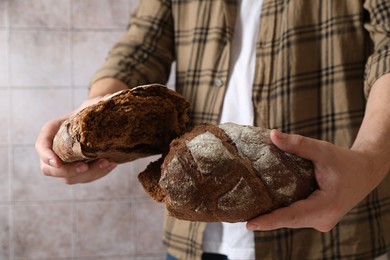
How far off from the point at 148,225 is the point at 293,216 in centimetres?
178

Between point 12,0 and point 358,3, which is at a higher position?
point 358,3

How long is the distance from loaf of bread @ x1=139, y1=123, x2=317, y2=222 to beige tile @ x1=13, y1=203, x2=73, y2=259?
1.74 m

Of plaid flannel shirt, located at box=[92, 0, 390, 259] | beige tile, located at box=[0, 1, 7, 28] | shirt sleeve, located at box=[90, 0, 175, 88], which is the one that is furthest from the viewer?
beige tile, located at box=[0, 1, 7, 28]

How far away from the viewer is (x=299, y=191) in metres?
0.75

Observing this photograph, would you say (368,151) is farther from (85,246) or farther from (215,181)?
(85,246)

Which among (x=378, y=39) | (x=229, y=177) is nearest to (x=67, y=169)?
(x=229, y=177)

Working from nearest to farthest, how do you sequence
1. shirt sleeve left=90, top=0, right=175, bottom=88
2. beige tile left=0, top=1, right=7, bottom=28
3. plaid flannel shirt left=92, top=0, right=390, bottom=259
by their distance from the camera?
1. plaid flannel shirt left=92, top=0, right=390, bottom=259
2. shirt sleeve left=90, top=0, right=175, bottom=88
3. beige tile left=0, top=1, right=7, bottom=28

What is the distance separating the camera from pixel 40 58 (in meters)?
2.37

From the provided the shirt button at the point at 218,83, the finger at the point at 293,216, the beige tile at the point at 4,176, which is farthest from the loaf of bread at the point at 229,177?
the beige tile at the point at 4,176

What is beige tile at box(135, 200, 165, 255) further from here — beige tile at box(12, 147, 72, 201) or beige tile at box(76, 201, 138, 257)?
beige tile at box(12, 147, 72, 201)

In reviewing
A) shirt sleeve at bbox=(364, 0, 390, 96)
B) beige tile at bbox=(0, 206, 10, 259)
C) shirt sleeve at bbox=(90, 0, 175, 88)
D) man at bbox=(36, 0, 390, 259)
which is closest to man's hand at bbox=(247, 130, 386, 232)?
man at bbox=(36, 0, 390, 259)

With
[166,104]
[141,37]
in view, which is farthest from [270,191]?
[141,37]

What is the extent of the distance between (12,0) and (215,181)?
6.44ft

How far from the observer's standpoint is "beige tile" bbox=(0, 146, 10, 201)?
236 cm
